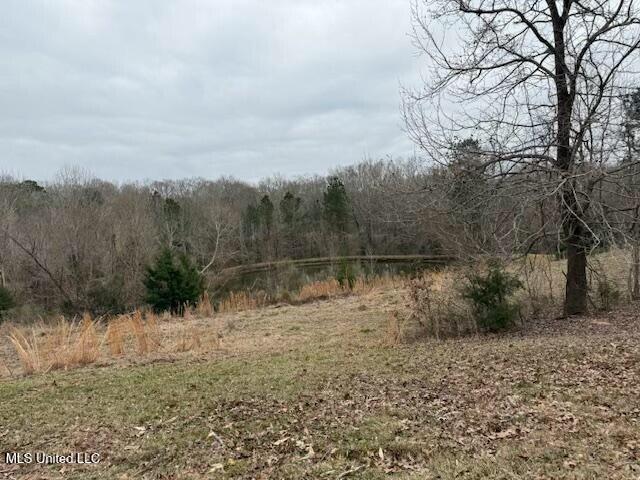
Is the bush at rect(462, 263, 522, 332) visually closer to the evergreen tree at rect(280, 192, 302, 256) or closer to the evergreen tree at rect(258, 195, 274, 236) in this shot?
the evergreen tree at rect(280, 192, 302, 256)

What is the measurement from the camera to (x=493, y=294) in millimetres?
7680

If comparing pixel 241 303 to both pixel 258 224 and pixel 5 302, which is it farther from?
pixel 258 224

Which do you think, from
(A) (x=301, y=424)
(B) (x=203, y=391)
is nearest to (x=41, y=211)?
(B) (x=203, y=391)

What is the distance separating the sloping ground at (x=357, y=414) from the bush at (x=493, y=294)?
2.49 ft

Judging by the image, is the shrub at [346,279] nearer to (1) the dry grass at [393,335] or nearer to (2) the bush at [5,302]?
(1) the dry grass at [393,335]

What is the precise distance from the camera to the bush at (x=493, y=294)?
25.1 ft

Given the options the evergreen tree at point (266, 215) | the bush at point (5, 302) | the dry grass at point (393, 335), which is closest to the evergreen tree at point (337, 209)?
the evergreen tree at point (266, 215)

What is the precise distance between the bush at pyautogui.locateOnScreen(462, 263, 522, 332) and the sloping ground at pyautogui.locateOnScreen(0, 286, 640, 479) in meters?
0.76

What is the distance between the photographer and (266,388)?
505cm

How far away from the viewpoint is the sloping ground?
10.1ft

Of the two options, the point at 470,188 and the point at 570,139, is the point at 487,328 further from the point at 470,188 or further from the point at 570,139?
the point at 570,139

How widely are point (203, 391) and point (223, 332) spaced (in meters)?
5.29

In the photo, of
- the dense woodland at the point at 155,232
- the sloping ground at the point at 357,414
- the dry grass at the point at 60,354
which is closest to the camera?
the sloping ground at the point at 357,414

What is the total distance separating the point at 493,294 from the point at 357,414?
449 cm
